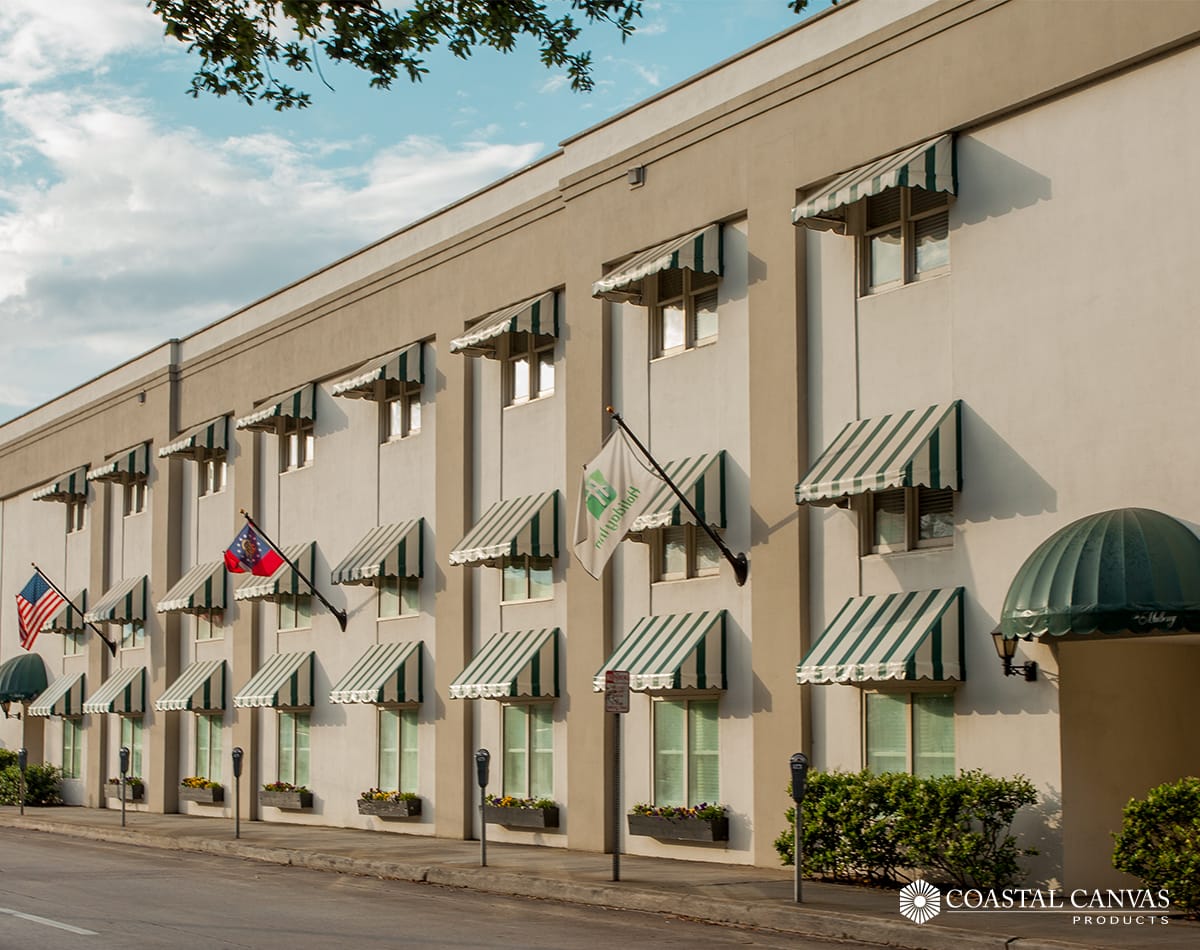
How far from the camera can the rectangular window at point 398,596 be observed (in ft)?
93.6

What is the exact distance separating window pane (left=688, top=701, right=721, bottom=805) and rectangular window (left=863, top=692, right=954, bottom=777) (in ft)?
9.41

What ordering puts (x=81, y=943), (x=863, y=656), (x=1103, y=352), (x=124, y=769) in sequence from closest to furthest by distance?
1. (x=81, y=943)
2. (x=1103, y=352)
3. (x=863, y=656)
4. (x=124, y=769)

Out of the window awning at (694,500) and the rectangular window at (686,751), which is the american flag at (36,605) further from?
the window awning at (694,500)

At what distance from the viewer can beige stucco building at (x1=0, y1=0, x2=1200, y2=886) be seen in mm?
16641

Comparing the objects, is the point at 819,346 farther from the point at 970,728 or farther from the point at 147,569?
the point at 147,569

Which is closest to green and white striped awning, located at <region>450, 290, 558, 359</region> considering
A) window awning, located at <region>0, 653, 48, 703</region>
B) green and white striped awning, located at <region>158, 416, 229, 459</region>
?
green and white striped awning, located at <region>158, 416, 229, 459</region>

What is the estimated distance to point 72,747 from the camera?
139 ft

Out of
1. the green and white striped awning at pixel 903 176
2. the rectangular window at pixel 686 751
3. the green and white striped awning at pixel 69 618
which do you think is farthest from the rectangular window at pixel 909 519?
the green and white striped awning at pixel 69 618

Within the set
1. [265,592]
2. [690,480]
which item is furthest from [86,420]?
[690,480]

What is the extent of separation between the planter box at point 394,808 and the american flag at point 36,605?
1291 cm

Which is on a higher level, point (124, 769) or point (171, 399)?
point (171, 399)

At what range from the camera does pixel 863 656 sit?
59.5 feet

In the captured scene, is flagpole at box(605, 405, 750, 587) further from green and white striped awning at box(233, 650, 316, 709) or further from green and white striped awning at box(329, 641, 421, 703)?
green and white striped awning at box(233, 650, 316, 709)

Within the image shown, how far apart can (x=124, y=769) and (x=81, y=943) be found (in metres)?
18.1
